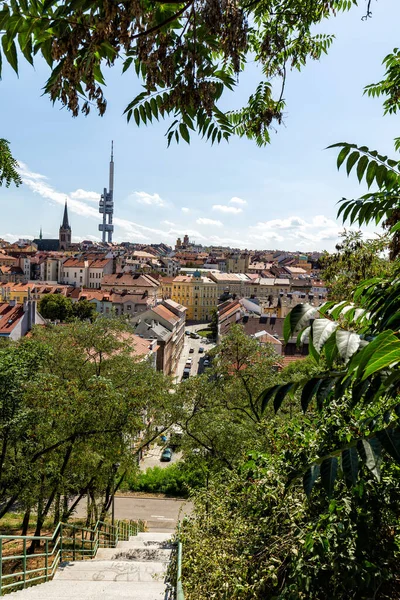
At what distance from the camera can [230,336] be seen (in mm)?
23484

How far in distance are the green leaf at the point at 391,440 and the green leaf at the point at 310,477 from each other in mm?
377

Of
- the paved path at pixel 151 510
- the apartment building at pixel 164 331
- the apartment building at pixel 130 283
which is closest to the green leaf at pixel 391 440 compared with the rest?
the paved path at pixel 151 510

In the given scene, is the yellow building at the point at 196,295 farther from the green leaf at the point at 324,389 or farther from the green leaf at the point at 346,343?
the green leaf at the point at 346,343

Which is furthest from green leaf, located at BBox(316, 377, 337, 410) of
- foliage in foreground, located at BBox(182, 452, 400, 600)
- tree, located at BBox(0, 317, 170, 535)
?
tree, located at BBox(0, 317, 170, 535)

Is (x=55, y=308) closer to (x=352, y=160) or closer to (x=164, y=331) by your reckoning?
(x=164, y=331)

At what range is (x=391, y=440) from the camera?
2168 mm

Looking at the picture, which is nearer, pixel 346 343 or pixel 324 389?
pixel 346 343

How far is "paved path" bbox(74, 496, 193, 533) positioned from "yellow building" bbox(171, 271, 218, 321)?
83.6 meters

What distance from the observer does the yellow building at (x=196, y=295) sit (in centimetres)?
11475

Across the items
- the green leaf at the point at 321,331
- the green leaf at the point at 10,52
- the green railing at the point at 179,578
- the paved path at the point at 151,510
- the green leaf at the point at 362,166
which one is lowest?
the paved path at the point at 151,510

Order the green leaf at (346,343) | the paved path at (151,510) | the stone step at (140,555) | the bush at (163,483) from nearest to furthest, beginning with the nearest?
1. the green leaf at (346,343)
2. the stone step at (140,555)
3. the paved path at (151,510)
4. the bush at (163,483)

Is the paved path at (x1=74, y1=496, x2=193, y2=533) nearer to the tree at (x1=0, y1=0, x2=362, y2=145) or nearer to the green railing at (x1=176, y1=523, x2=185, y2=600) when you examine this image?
the green railing at (x1=176, y1=523, x2=185, y2=600)

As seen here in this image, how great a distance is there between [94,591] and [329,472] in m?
7.72

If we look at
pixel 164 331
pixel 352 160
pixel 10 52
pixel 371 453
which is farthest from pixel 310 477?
pixel 164 331
